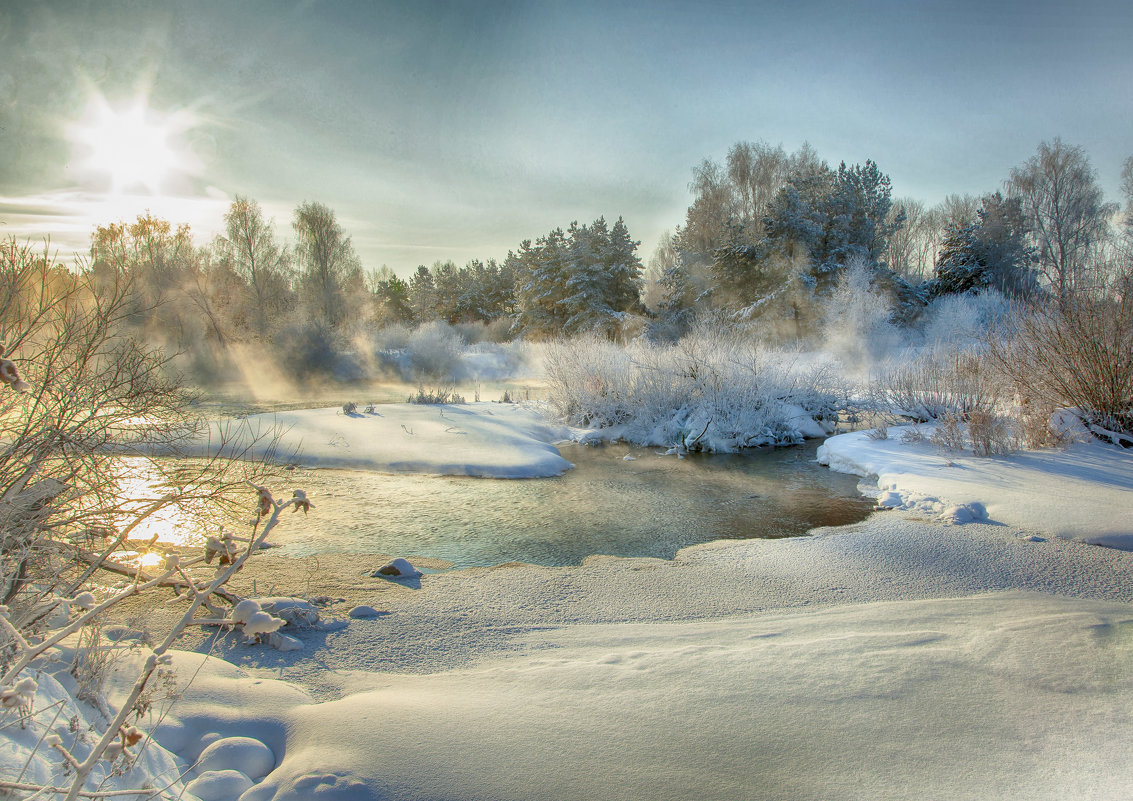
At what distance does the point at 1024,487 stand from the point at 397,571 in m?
7.10

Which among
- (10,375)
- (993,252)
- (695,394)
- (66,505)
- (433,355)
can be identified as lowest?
(66,505)

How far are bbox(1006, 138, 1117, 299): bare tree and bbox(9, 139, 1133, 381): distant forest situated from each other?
0.06 metres

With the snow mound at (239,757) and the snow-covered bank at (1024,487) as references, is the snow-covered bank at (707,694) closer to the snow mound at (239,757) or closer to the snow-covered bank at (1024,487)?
the snow mound at (239,757)

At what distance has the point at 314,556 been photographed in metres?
6.03

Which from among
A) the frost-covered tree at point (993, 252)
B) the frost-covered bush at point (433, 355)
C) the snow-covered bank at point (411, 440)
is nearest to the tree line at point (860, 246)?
the frost-covered tree at point (993, 252)

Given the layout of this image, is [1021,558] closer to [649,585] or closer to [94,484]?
[649,585]

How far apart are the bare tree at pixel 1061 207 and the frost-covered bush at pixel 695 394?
84.0 feet

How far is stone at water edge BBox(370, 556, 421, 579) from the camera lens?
5.34m

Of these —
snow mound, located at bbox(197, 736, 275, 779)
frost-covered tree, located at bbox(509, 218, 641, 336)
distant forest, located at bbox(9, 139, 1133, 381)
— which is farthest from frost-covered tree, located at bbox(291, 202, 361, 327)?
snow mound, located at bbox(197, 736, 275, 779)

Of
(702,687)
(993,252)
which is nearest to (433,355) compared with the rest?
(702,687)

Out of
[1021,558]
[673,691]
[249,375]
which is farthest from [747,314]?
[673,691]

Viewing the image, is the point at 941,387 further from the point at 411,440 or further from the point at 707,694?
the point at 707,694

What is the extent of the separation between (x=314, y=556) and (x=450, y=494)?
3.01 meters

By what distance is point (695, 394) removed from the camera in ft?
47.5
